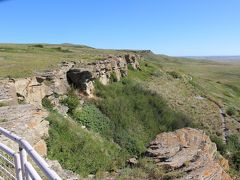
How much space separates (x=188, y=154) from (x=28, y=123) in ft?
18.7

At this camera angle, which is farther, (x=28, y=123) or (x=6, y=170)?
(x=28, y=123)

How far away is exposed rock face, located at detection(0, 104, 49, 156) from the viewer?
1156cm

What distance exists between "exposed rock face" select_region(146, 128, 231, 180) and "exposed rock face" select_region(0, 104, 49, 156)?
3.94 metres

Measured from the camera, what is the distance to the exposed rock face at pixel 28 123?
1156 cm

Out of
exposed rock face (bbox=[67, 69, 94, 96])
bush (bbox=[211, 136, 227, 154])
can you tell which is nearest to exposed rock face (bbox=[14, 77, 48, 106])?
exposed rock face (bbox=[67, 69, 94, 96])

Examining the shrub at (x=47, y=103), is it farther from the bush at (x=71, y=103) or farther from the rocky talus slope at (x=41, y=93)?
the bush at (x=71, y=103)

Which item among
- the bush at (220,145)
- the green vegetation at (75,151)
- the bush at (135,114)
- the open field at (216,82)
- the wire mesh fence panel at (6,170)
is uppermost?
the wire mesh fence panel at (6,170)

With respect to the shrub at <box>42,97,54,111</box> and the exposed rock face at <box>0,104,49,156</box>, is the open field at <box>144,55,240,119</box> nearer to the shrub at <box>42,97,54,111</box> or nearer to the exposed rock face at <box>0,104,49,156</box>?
the shrub at <box>42,97,54,111</box>

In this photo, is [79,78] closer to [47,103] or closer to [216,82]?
[47,103]

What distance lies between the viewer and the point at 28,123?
12227 mm

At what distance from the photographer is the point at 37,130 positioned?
40.9 ft

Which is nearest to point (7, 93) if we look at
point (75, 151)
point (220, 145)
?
point (75, 151)

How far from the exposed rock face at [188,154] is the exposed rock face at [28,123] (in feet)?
12.9

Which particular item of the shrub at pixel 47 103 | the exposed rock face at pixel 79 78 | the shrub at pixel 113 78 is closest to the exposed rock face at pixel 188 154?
the shrub at pixel 47 103
